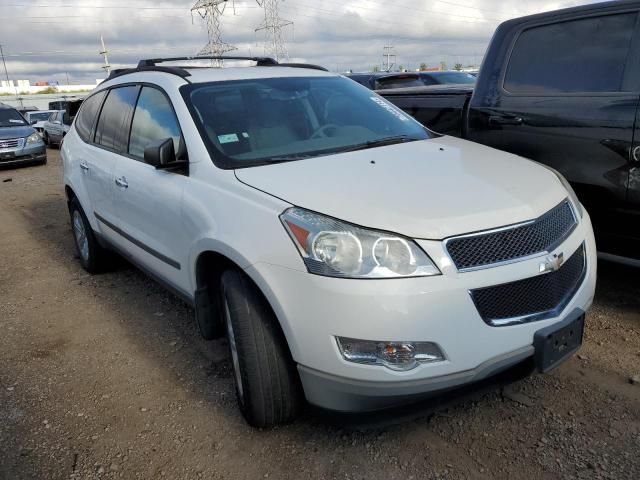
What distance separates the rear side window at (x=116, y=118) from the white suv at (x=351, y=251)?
0.65m

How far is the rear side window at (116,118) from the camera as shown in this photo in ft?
12.8

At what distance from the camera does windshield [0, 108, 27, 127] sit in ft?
47.1

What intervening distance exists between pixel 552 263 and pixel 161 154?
198 cm

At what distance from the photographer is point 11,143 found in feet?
44.5

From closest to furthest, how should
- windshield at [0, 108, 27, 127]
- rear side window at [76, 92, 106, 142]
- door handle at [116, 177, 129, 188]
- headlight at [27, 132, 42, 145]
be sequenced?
door handle at [116, 177, 129, 188], rear side window at [76, 92, 106, 142], headlight at [27, 132, 42, 145], windshield at [0, 108, 27, 127]

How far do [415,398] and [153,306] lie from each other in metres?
2.70

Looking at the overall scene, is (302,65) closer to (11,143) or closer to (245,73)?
(245,73)

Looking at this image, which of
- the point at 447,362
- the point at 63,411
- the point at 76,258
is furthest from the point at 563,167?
the point at 76,258

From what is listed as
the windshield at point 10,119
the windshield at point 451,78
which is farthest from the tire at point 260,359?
the windshield at point 10,119

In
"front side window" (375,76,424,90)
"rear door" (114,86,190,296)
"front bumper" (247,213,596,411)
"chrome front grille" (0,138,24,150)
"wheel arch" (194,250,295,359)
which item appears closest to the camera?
"front bumper" (247,213,596,411)

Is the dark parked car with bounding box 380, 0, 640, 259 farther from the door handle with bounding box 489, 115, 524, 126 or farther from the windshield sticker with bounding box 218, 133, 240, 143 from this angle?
the windshield sticker with bounding box 218, 133, 240, 143

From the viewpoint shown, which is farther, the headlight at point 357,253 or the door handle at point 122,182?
the door handle at point 122,182

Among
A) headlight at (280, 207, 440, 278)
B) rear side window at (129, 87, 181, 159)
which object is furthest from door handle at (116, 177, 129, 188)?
headlight at (280, 207, 440, 278)

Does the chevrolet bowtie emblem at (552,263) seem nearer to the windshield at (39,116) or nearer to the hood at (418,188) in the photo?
the hood at (418,188)
